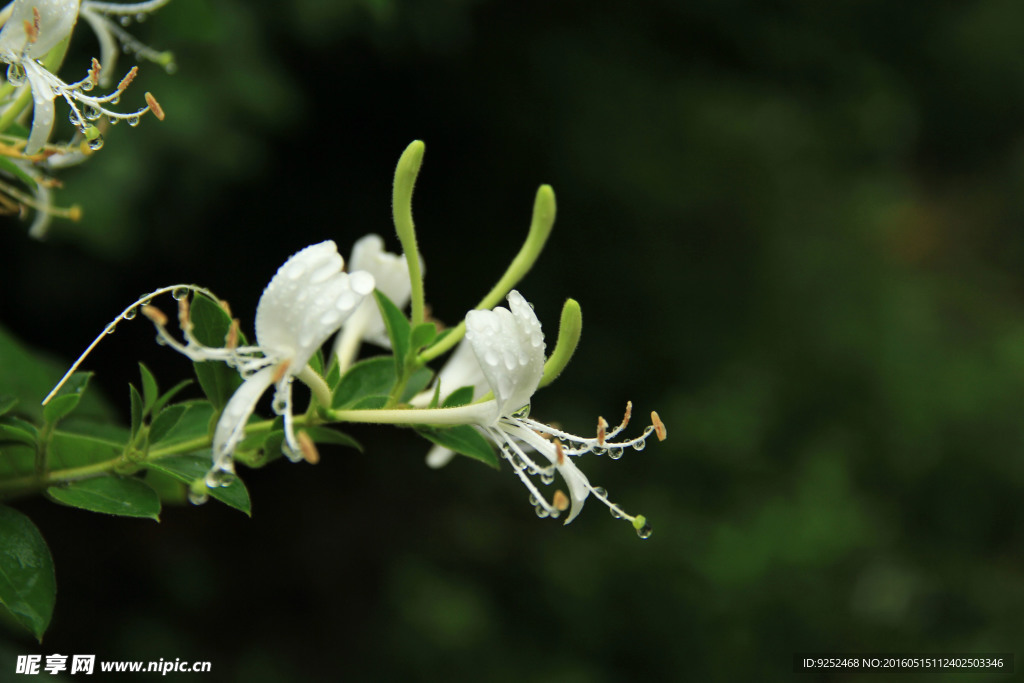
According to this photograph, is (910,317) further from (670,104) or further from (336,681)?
(336,681)

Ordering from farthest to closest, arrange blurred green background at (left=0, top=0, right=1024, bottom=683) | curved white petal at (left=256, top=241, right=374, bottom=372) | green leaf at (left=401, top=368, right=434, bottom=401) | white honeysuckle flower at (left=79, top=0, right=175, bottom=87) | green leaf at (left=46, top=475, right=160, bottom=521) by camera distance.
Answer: blurred green background at (left=0, top=0, right=1024, bottom=683)
white honeysuckle flower at (left=79, top=0, right=175, bottom=87)
green leaf at (left=401, top=368, right=434, bottom=401)
green leaf at (left=46, top=475, right=160, bottom=521)
curved white petal at (left=256, top=241, right=374, bottom=372)

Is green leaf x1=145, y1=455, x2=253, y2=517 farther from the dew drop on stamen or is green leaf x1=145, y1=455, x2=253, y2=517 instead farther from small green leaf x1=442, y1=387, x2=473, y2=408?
the dew drop on stamen

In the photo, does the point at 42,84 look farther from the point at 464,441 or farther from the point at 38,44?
the point at 464,441

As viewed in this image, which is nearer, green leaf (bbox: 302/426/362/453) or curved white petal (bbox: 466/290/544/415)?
curved white petal (bbox: 466/290/544/415)

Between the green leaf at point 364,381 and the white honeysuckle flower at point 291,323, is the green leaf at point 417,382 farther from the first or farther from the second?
the white honeysuckle flower at point 291,323

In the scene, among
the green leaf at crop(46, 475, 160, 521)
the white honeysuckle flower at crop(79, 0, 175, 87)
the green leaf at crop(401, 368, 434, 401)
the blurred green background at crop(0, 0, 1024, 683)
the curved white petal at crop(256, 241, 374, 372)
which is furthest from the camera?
the blurred green background at crop(0, 0, 1024, 683)

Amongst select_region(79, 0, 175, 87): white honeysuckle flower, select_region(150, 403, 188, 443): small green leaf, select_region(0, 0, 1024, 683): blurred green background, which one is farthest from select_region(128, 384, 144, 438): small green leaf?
select_region(0, 0, 1024, 683): blurred green background
